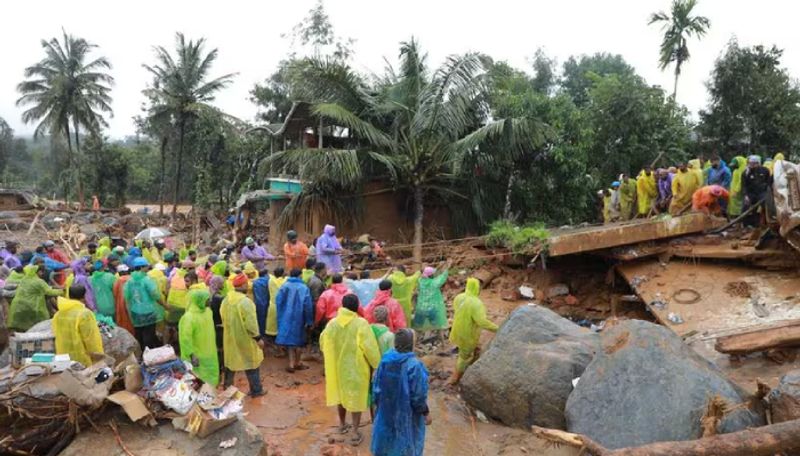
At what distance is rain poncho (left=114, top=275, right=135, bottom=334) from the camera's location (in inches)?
306

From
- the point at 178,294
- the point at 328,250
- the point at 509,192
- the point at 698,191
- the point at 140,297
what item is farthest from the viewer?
the point at 509,192

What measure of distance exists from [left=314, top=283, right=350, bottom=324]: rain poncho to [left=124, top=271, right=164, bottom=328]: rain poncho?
2226 millimetres

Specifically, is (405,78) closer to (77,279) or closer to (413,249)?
(413,249)

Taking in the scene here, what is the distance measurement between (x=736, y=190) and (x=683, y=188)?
0.95 meters

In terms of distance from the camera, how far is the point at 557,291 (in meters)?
10.5

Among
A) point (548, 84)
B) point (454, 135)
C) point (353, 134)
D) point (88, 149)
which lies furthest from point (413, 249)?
point (88, 149)

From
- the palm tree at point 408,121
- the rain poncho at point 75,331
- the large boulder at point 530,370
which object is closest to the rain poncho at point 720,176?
the palm tree at point 408,121

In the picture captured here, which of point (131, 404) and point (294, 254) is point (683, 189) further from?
point (131, 404)

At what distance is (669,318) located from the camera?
784 centimetres

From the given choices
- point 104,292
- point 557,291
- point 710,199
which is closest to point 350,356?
point 104,292

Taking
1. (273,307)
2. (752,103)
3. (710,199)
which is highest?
(752,103)

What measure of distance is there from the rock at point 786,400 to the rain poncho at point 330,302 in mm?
4781

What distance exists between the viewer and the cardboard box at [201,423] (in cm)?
433

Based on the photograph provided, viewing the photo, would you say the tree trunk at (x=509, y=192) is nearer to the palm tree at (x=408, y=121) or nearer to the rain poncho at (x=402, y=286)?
the palm tree at (x=408, y=121)
